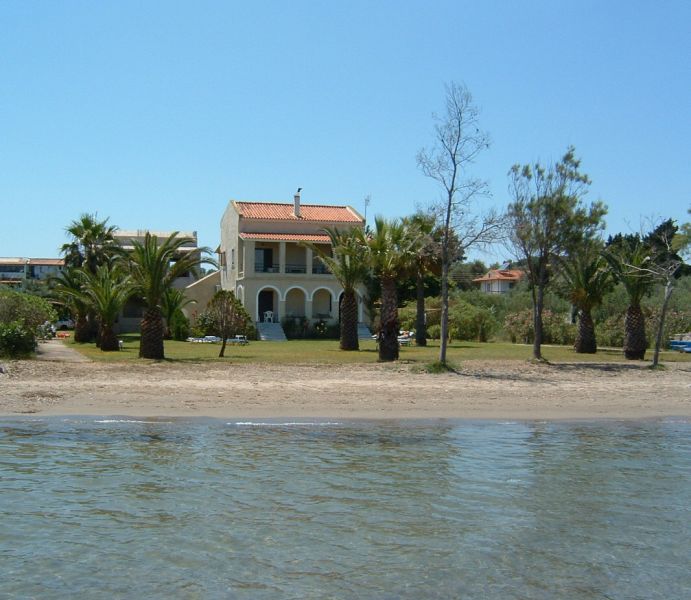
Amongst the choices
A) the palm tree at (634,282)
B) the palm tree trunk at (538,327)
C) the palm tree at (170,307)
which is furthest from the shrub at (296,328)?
the palm tree trunk at (538,327)

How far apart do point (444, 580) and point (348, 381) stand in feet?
41.4

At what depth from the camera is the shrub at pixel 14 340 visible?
78.2 feet

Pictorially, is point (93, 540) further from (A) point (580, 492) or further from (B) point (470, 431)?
(B) point (470, 431)

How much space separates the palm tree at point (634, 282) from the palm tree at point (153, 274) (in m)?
15.6

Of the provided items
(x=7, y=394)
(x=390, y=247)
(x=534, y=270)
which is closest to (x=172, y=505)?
(x=7, y=394)

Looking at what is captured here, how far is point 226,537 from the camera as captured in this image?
30.1 ft

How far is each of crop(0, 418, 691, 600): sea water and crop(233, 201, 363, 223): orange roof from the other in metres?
35.2

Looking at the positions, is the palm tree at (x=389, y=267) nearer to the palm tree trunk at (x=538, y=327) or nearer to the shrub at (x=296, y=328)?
the palm tree trunk at (x=538, y=327)

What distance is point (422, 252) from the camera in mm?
32938

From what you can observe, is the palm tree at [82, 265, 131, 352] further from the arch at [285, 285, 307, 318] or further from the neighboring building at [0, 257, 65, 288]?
the neighboring building at [0, 257, 65, 288]

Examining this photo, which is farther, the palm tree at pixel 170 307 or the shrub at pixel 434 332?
the shrub at pixel 434 332

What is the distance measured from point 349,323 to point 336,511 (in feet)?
75.4

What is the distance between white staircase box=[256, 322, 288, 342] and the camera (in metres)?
43.7

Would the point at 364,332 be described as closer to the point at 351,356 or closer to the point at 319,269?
the point at 319,269
